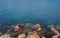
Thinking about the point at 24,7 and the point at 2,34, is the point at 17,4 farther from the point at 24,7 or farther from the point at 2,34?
the point at 2,34

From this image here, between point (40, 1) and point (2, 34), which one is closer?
point (2, 34)

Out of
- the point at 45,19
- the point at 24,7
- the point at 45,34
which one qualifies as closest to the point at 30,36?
the point at 45,34

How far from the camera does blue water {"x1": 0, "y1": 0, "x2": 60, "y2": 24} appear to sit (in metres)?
0.88

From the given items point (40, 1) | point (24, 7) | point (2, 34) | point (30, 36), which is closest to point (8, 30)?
point (2, 34)

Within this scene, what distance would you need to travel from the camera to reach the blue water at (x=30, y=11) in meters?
0.88

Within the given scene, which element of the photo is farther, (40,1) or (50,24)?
(40,1)

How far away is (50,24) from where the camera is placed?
839 millimetres

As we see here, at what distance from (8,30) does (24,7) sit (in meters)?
0.27

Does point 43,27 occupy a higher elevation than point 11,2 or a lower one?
lower

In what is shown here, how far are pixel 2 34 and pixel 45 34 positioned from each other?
1.01ft

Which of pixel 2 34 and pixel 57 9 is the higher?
pixel 57 9

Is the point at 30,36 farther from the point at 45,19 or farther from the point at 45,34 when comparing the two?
the point at 45,19

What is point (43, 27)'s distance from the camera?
82 centimetres

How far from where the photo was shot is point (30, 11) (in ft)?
3.04
